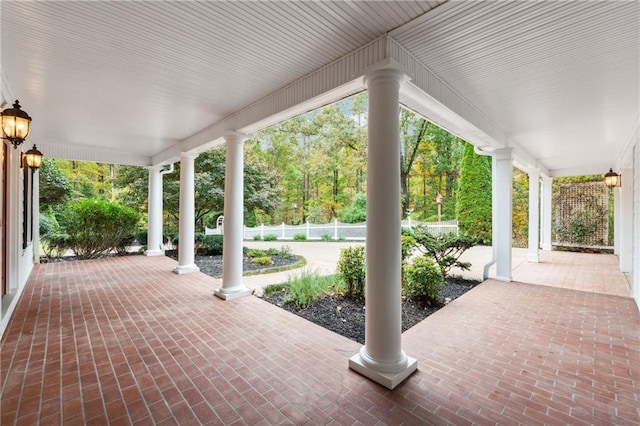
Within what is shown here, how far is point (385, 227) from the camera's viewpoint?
2.81 m

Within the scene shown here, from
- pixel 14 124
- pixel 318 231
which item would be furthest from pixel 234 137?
pixel 318 231

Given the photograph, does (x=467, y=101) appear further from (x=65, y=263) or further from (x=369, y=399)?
(x=65, y=263)

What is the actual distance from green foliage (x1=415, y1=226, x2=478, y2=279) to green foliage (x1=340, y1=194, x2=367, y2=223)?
12811 mm

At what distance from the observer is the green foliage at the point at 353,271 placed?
518 cm

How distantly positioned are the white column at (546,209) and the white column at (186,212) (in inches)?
495

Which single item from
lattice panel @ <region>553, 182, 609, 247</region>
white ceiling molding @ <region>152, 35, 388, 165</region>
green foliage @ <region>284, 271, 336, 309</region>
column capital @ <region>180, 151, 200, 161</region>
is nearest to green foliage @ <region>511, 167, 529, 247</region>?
lattice panel @ <region>553, 182, 609, 247</region>

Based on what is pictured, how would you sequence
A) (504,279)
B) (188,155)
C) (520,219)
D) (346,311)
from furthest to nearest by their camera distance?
(520,219) < (188,155) < (504,279) < (346,311)

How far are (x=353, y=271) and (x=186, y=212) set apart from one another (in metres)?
4.42

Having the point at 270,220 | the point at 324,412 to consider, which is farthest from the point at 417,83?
the point at 270,220

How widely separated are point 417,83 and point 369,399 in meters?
3.16

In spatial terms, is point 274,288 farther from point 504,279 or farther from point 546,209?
point 546,209

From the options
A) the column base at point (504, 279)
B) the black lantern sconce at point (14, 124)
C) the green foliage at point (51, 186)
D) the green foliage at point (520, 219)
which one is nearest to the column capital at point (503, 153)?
the column base at point (504, 279)

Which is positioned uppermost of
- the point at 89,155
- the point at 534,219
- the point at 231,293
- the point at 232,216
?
the point at 89,155

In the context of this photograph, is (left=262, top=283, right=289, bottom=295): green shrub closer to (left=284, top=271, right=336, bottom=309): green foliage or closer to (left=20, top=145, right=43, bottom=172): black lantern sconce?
(left=284, top=271, right=336, bottom=309): green foliage
